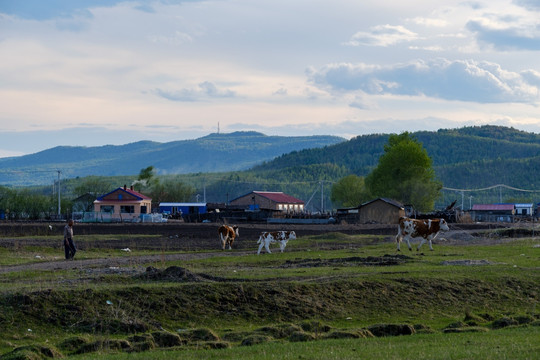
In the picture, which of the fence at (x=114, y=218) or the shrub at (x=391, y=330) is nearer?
the shrub at (x=391, y=330)

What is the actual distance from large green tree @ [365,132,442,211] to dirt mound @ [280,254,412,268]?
283ft

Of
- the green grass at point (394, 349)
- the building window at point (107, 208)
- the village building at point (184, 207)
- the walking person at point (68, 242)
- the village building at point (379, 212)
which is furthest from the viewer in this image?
the village building at point (184, 207)

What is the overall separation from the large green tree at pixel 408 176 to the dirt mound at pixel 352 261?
3392 inches

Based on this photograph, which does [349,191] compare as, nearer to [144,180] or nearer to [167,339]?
[144,180]

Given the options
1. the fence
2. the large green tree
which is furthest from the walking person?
the large green tree

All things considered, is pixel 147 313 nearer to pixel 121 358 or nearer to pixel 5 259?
pixel 121 358

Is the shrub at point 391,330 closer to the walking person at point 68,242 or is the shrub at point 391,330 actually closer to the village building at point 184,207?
the walking person at point 68,242

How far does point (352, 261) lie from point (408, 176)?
9038 cm

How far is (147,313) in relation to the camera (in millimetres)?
23453

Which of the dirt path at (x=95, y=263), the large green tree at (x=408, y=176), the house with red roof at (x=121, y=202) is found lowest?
the dirt path at (x=95, y=263)

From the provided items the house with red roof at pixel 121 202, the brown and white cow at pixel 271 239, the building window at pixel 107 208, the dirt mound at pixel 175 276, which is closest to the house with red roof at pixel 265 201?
the house with red roof at pixel 121 202

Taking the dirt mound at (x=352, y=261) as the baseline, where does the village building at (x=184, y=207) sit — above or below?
above

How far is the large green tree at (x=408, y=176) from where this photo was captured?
124m

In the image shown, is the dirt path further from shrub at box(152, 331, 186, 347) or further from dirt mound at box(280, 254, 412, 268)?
shrub at box(152, 331, 186, 347)
